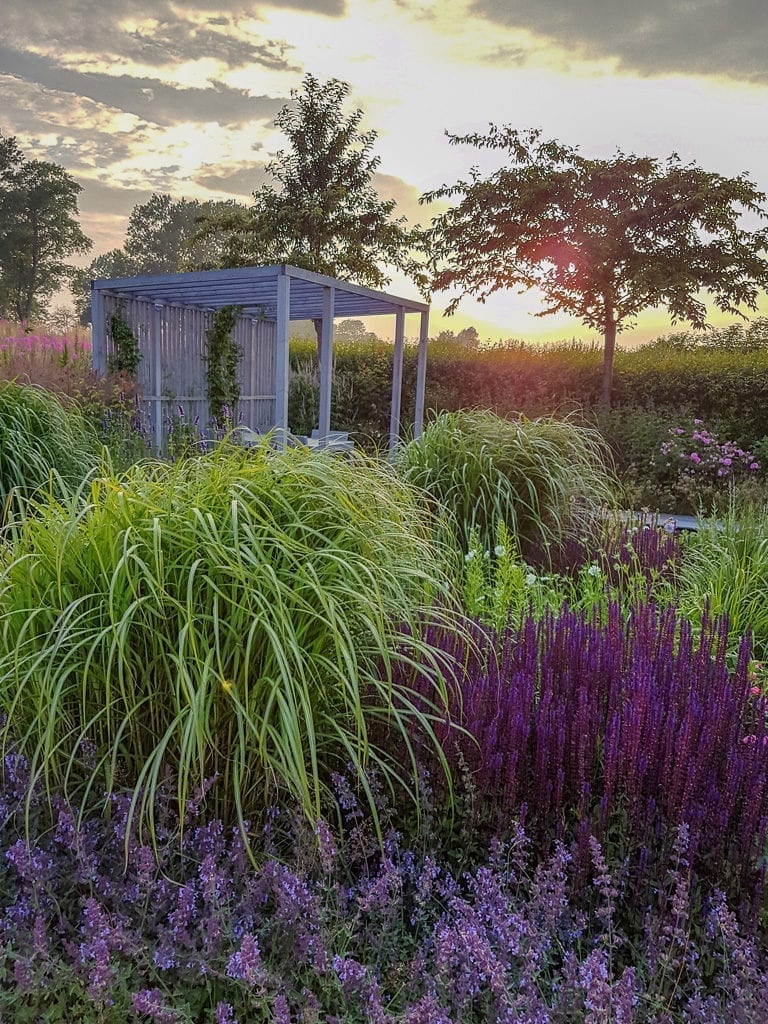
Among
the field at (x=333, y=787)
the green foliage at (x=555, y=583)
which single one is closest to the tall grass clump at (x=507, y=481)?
the green foliage at (x=555, y=583)

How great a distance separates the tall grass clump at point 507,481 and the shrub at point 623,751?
5.98ft

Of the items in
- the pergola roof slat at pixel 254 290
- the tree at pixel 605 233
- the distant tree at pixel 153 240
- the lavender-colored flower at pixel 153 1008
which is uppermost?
the distant tree at pixel 153 240

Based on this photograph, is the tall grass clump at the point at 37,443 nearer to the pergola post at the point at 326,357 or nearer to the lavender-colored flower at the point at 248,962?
the lavender-colored flower at the point at 248,962

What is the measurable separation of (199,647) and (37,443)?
304cm

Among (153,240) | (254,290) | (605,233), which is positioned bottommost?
(254,290)

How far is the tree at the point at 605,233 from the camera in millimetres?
9711

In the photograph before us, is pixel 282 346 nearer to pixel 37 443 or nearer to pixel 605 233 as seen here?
pixel 37 443

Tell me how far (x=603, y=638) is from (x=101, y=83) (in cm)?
1235

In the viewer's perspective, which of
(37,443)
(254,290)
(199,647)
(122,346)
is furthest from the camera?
(254,290)

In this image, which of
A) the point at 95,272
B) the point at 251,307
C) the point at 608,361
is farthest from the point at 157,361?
the point at 95,272

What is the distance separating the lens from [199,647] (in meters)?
1.50

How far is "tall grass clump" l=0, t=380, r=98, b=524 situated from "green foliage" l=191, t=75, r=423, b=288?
1103cm

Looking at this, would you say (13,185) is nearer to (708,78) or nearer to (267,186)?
(267,186)

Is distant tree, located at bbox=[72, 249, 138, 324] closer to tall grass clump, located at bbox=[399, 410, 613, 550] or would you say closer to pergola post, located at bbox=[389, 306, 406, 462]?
pergola post, located at bbox=[389, 306, 406, 462]
